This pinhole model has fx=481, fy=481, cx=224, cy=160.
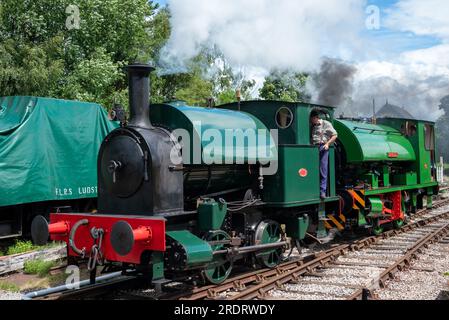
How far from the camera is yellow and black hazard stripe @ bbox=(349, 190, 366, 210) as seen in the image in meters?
10.1

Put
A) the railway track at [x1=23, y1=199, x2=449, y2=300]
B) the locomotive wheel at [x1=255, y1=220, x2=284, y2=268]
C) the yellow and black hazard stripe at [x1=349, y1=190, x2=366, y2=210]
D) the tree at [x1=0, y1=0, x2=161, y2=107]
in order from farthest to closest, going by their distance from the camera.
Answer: the tree at [x1=0, y1=0, x2=161, y2=107] < the yellow and black hazard stripe at [x1=349, y1=190, x2=366, y2=210] < the locomotive wheel at [x1=255, y1=220, x2=284, y2=268] < the railway track at [x1=23, y1=199, x2=449, y2=300]

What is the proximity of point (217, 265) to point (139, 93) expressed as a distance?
8.15 feet

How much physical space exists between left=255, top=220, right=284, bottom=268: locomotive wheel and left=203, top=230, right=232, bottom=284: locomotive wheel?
66cm

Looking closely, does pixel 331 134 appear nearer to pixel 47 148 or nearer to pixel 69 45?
pixel 47 148

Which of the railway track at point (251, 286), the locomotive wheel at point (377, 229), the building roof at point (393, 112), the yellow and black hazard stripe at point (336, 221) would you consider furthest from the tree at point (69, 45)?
the building roof at point (393, 112)

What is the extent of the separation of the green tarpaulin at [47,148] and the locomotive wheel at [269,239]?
438 centimetres

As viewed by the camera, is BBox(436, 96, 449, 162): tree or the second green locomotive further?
BBox(436, 96, 449, 162): tree

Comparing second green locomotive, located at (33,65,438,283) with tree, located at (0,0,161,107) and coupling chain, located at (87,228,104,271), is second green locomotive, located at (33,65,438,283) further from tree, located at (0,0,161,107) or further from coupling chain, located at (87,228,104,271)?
tree, located at (0,0,161,107)

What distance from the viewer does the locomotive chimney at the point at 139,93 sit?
6.05 m

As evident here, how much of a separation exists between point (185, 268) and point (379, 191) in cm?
670

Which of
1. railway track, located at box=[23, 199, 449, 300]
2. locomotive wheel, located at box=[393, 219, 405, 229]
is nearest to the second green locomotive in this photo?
railway track, located at box=[23, 199, 449, 300]

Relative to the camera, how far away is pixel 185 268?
18.2 feet

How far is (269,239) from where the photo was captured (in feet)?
24.6

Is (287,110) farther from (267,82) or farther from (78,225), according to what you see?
(267,82)
